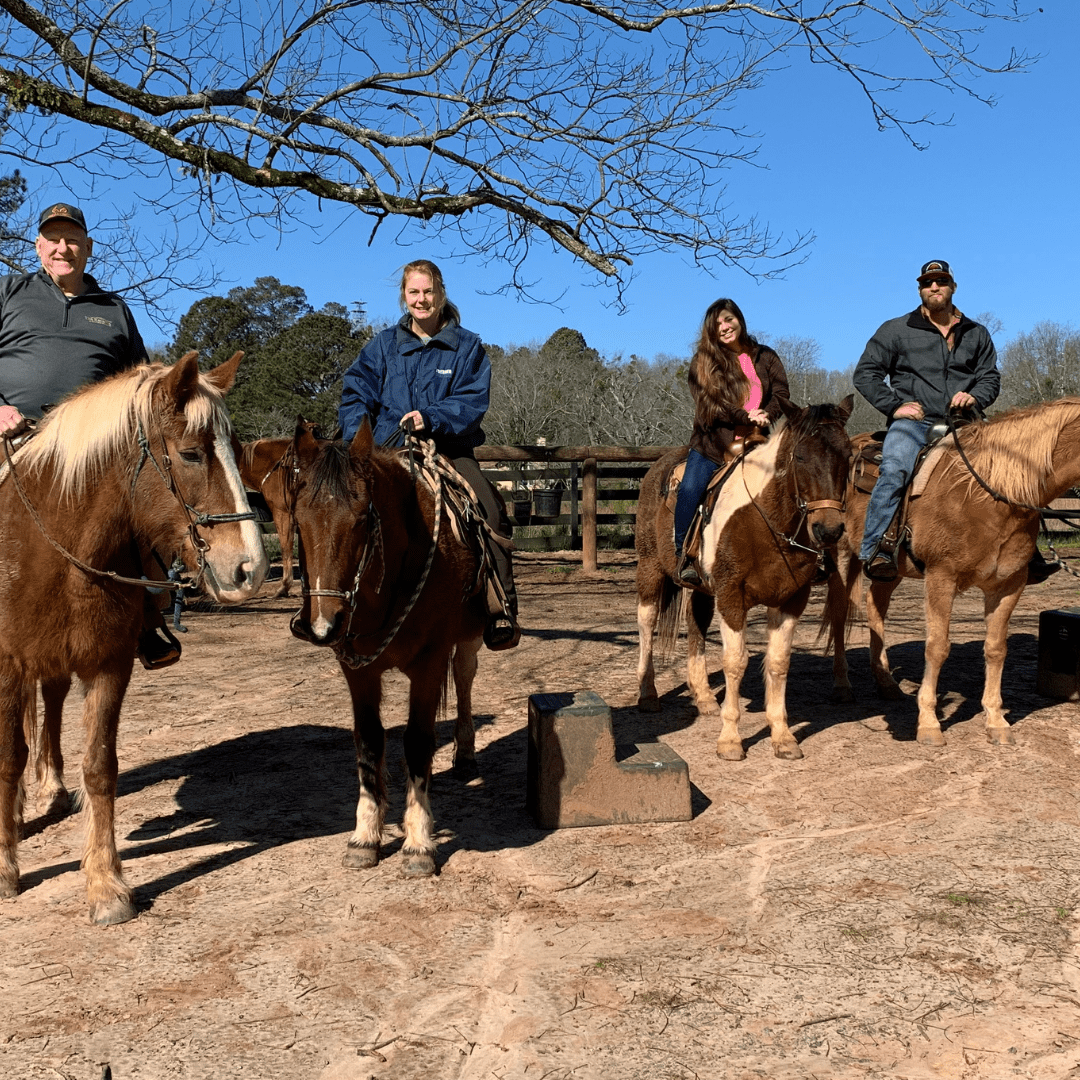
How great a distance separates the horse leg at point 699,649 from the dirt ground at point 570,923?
0.46 m

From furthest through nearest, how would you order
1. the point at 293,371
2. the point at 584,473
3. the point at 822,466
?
1. the point at 293,371
2. the point at 584,473
3. the point at 822,466

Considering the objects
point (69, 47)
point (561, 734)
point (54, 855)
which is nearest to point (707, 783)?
point (561, 734)

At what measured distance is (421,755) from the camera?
443 centimetres

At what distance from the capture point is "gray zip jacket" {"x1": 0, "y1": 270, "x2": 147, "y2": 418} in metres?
4.41

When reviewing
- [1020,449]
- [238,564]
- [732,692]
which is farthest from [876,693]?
[238,564]

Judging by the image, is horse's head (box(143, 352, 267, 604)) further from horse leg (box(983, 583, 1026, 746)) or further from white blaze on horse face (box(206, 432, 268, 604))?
horse leg (box(983, 583, 1026, 746))

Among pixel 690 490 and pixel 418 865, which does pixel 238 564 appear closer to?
pixel 418 865

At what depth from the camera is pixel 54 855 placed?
454cm

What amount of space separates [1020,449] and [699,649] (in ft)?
8.41

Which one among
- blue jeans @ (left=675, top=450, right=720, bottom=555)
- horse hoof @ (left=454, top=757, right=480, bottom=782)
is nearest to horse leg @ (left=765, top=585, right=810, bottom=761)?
blue jeans @ (left=675, top=450, right=720, bottom=555)

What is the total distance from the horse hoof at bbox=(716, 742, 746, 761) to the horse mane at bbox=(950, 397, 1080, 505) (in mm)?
2285

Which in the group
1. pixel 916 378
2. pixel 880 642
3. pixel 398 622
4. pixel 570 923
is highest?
pixel 916 378

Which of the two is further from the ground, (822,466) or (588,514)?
(822,466)

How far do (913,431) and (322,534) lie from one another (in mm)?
4644
